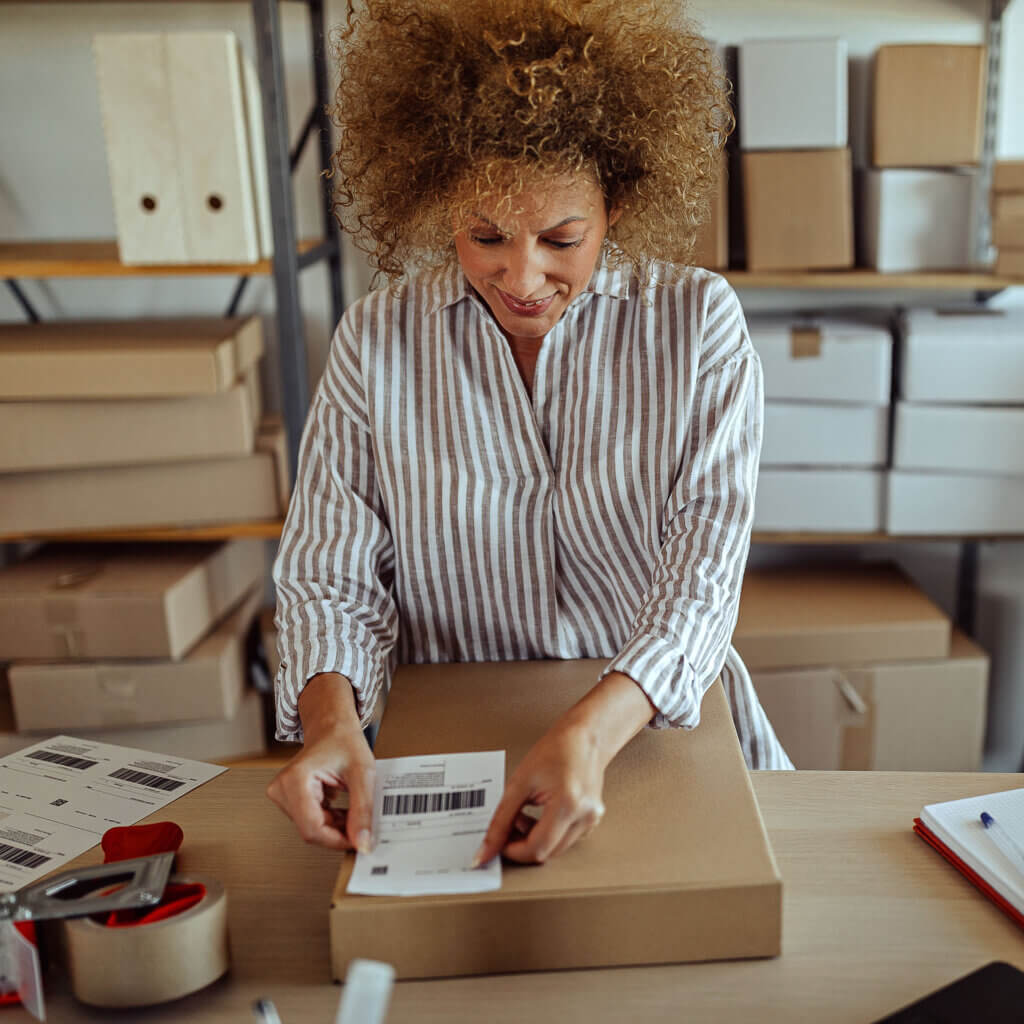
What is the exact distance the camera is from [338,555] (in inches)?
44.0

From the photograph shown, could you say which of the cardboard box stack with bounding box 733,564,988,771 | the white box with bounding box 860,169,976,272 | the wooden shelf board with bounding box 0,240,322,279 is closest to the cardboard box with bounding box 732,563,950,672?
the cardboard box stack with bounding box 733,564,988,771

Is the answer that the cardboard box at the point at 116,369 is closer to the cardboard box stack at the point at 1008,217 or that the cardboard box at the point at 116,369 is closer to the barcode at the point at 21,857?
the barcode at the point at 21,857

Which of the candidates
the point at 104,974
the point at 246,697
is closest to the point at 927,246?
the point at 246,697

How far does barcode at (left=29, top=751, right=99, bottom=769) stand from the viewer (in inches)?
41.4

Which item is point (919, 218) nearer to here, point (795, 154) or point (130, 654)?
point (795, 154)

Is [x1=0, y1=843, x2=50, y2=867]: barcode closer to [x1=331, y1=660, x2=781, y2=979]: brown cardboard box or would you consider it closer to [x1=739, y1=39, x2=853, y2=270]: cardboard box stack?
[x1=331, y1=660, x2=781, y2=979]: brown cardboard box

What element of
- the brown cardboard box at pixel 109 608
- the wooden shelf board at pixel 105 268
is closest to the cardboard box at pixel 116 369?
the wooden shelf board at pixel 105 268

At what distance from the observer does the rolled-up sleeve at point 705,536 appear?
0.93 meters

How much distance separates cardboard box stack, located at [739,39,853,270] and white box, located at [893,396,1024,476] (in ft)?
1.00

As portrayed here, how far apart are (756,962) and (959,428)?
1.43 metres

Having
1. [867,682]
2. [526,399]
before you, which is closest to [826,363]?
[867,682]

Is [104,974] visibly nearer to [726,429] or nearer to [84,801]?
[84,801]

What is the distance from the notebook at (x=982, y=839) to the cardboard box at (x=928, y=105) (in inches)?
50.2

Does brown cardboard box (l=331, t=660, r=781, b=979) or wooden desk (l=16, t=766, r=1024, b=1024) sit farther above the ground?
brown cardboard box (l=331, t=660, r=781, b=979)
